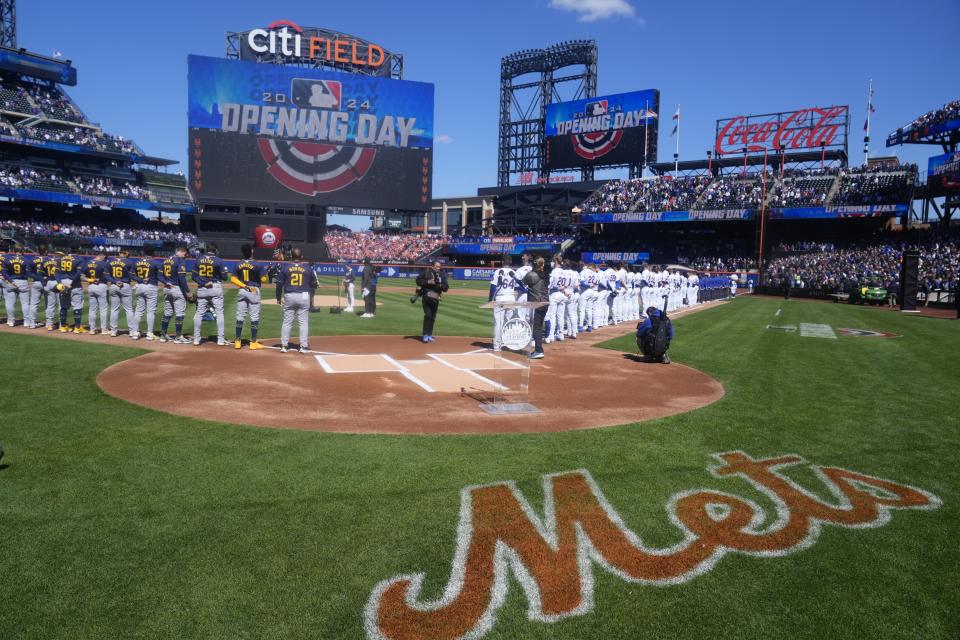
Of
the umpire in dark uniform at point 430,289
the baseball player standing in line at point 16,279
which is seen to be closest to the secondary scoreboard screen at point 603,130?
the umpire in dark uniform at point 430,289

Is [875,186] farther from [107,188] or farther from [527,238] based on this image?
[107,188]

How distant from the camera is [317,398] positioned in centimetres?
848

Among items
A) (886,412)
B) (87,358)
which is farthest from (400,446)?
(87,358)

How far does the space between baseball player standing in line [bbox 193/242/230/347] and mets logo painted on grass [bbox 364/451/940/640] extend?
8.63 meters

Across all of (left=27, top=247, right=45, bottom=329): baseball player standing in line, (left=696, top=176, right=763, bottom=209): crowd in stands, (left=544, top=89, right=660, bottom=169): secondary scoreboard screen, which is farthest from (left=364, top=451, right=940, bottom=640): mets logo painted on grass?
(left=544, top=89, right=660, bottom=169): secondary scoreboard screen

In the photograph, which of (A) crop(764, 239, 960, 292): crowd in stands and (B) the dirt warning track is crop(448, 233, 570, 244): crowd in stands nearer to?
(A) crop(764, 239, 960, 292): crowd in stands

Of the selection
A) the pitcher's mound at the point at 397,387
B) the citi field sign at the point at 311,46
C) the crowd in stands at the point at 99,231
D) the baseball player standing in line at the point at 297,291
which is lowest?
the pitcher's mound at the point at 397,387

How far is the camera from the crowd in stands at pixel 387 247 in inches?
2648

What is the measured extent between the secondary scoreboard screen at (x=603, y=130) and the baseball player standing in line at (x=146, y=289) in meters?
52.8

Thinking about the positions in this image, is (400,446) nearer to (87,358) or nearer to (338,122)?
(87,358)

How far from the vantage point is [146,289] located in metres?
13.5

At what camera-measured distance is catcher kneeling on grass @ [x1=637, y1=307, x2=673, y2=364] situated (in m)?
12.2

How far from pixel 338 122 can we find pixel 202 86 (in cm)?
1071

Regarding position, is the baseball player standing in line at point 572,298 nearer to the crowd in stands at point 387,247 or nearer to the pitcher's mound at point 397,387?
the pitcher's mound at point 397,387
